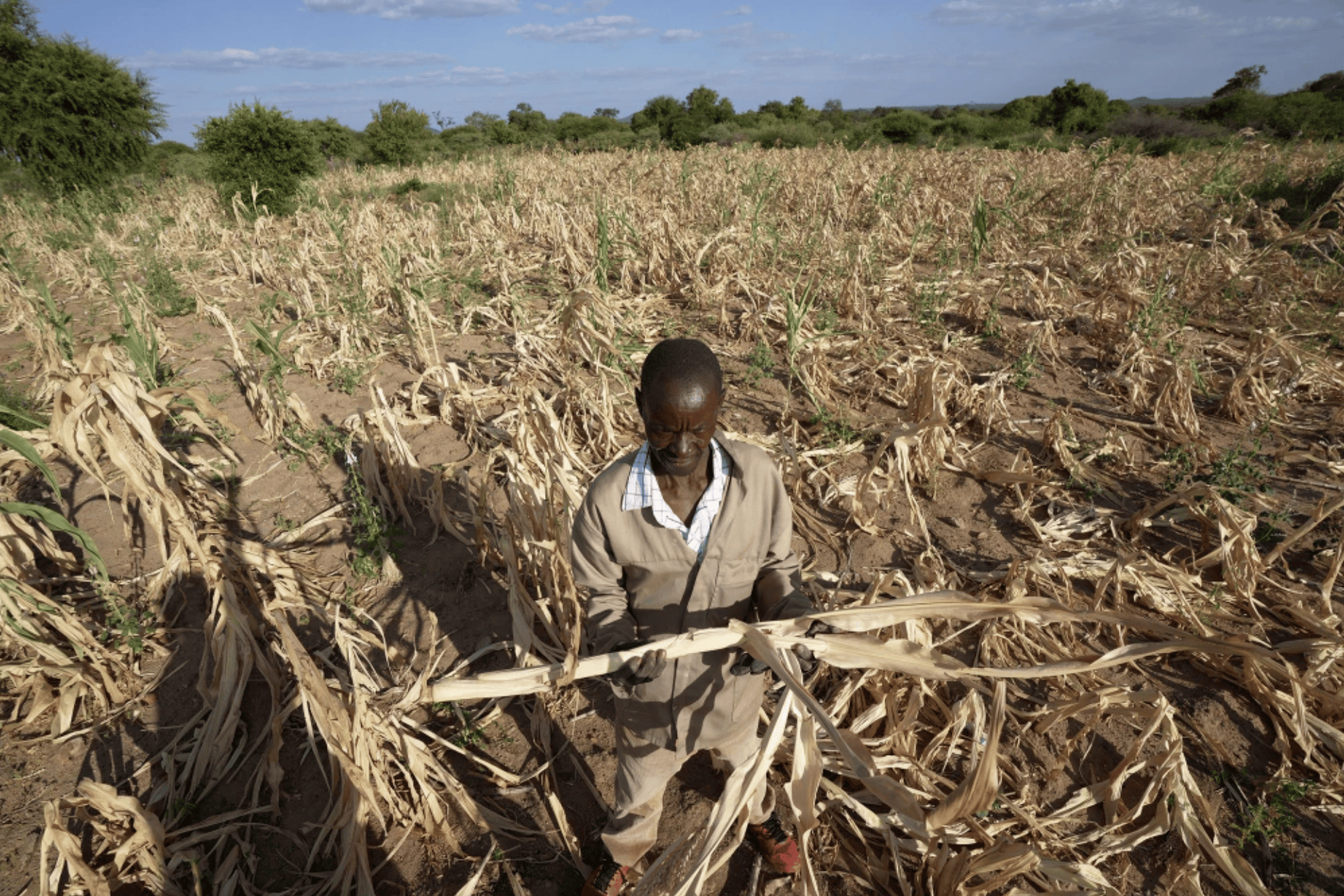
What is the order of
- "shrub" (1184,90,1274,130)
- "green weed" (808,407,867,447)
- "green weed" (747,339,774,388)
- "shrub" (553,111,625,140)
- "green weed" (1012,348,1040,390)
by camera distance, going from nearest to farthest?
"green weed" (808,407,867,447), "green weed" (1012,348,1040,390), "green weed" (747,339,774,388), "shrub" (1184,90,1274,130), "shrub" (553,111,625,140)

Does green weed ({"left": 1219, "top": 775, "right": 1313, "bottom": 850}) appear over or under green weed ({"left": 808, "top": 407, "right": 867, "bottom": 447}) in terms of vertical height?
under

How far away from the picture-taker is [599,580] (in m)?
1.74

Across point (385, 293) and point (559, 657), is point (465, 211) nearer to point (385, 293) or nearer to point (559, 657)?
point (385, 293)

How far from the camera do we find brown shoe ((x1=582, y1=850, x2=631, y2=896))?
6.77 ft

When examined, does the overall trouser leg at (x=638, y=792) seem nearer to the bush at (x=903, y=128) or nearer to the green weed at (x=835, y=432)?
the green weed at (x=835, y=432)

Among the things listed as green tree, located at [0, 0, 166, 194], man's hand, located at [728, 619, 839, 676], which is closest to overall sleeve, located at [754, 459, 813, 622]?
man's hand, located at [728, 619, 839, 676]

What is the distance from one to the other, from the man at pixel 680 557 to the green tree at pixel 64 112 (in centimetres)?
1997

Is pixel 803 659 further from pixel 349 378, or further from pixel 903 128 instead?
pixel 903 128

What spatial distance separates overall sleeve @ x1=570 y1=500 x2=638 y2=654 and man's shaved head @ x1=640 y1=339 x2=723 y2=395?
0.46 meters

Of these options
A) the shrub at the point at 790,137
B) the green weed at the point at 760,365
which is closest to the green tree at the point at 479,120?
the shrub at the point at 790,137

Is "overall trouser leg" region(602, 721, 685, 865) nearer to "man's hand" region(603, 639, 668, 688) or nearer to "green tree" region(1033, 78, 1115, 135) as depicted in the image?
"man's hand" region(603, 639, 668, 688)

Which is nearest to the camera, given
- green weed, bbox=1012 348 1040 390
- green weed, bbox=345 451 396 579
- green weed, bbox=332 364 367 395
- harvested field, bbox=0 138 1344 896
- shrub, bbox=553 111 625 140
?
harvested field, bbox=0 138 1344 896

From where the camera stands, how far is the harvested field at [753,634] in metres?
2.16

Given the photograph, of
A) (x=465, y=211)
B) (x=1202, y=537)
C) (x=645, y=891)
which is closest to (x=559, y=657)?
(x=645, y=891)
